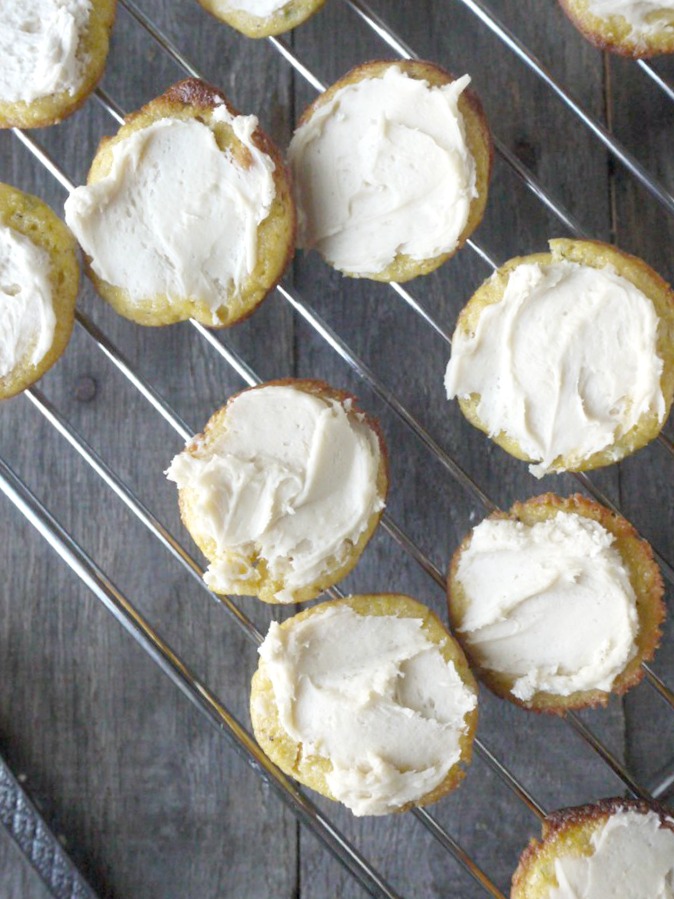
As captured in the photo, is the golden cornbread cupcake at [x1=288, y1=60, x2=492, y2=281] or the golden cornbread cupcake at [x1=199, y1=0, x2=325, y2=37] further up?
the golden cornbread cupcake at [x1=199, y1=0, x2=325, y2=37]

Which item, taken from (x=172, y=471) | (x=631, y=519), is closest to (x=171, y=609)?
(x=172, y=471)

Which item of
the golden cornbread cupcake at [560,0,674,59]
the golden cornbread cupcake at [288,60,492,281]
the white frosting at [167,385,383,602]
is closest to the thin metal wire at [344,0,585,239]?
the golden cornbread cupcake at [288,60,492,281]

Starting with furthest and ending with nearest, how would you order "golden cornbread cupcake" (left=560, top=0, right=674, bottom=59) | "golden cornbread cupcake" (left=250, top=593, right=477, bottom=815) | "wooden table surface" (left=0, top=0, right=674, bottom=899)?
"wooden table surface" (left=0, top=0, right=674, bottom=899), "golden cornbread cupcake" (left=560, top=0, right=674, bottom=59), "golden cornbread cupcake" (left=250, top=593, right=477, bottom=815)

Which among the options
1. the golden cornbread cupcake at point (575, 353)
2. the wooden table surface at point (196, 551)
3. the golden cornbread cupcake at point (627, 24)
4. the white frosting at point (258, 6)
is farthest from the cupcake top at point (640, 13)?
the white frosting at point (258, 6)

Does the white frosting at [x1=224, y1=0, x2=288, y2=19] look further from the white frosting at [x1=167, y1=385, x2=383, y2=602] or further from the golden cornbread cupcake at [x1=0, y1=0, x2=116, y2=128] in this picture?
the white frosting at [x1=167, y1=385, x2=383, y2=602]

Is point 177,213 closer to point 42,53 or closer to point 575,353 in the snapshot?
point 42,53

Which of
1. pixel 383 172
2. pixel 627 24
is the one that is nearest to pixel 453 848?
pixel 383 172

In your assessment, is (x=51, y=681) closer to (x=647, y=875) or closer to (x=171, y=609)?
(x=171, y=609)
